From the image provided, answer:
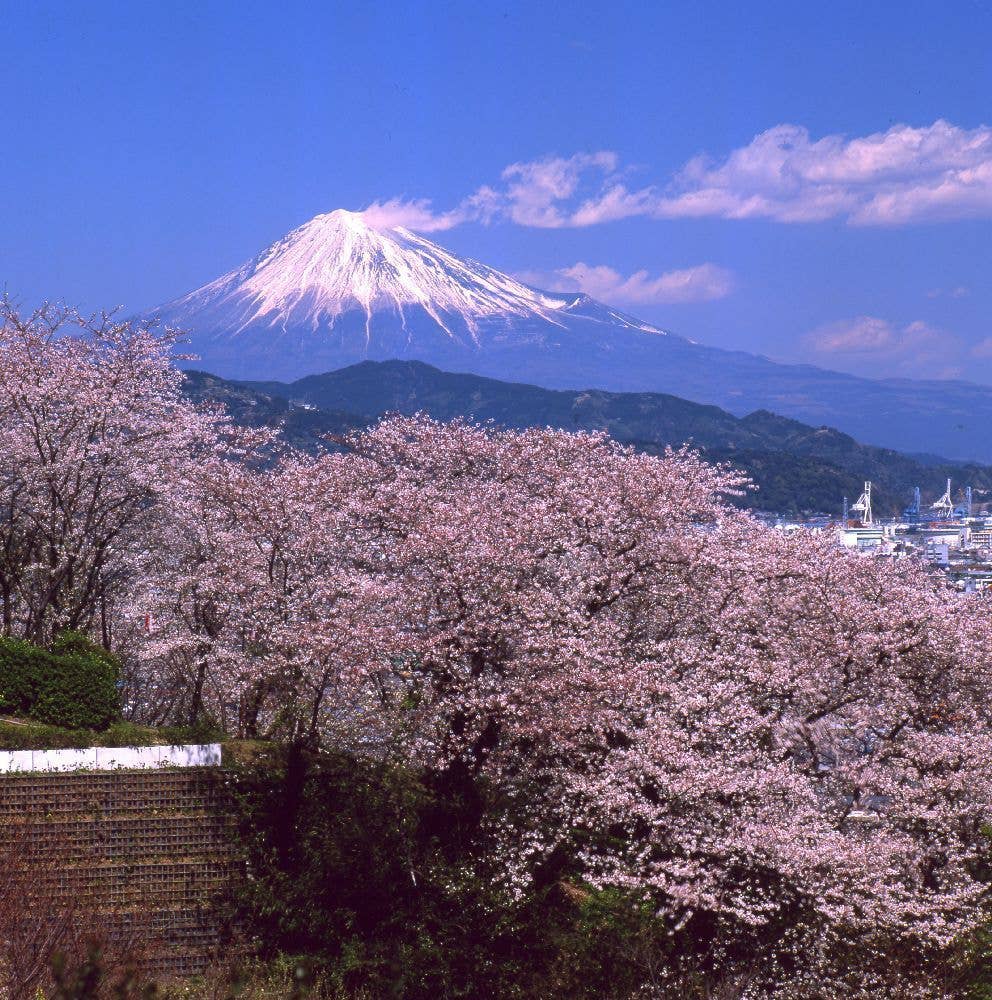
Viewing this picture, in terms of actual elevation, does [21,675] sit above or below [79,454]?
below

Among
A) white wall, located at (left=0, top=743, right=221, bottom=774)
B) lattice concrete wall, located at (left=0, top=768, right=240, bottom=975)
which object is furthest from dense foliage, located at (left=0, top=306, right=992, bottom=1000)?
white wall, located at (left=0, top=743, right=221, bottom=774)

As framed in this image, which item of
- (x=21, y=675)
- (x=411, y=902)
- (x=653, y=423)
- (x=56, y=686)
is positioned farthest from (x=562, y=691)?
(x=653, y=423)

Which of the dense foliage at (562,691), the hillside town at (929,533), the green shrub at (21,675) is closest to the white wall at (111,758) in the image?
the dense foliage at (562,691)

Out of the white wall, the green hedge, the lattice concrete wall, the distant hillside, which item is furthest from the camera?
the distant hillside

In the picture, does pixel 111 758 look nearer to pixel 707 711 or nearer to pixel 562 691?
pixel 562 691

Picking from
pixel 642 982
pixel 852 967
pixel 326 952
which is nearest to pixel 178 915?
pixel 326 952

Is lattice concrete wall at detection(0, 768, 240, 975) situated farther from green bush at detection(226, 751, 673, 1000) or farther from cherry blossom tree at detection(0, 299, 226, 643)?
cherry blossom tree at detection(0, 299, 226, 643)
